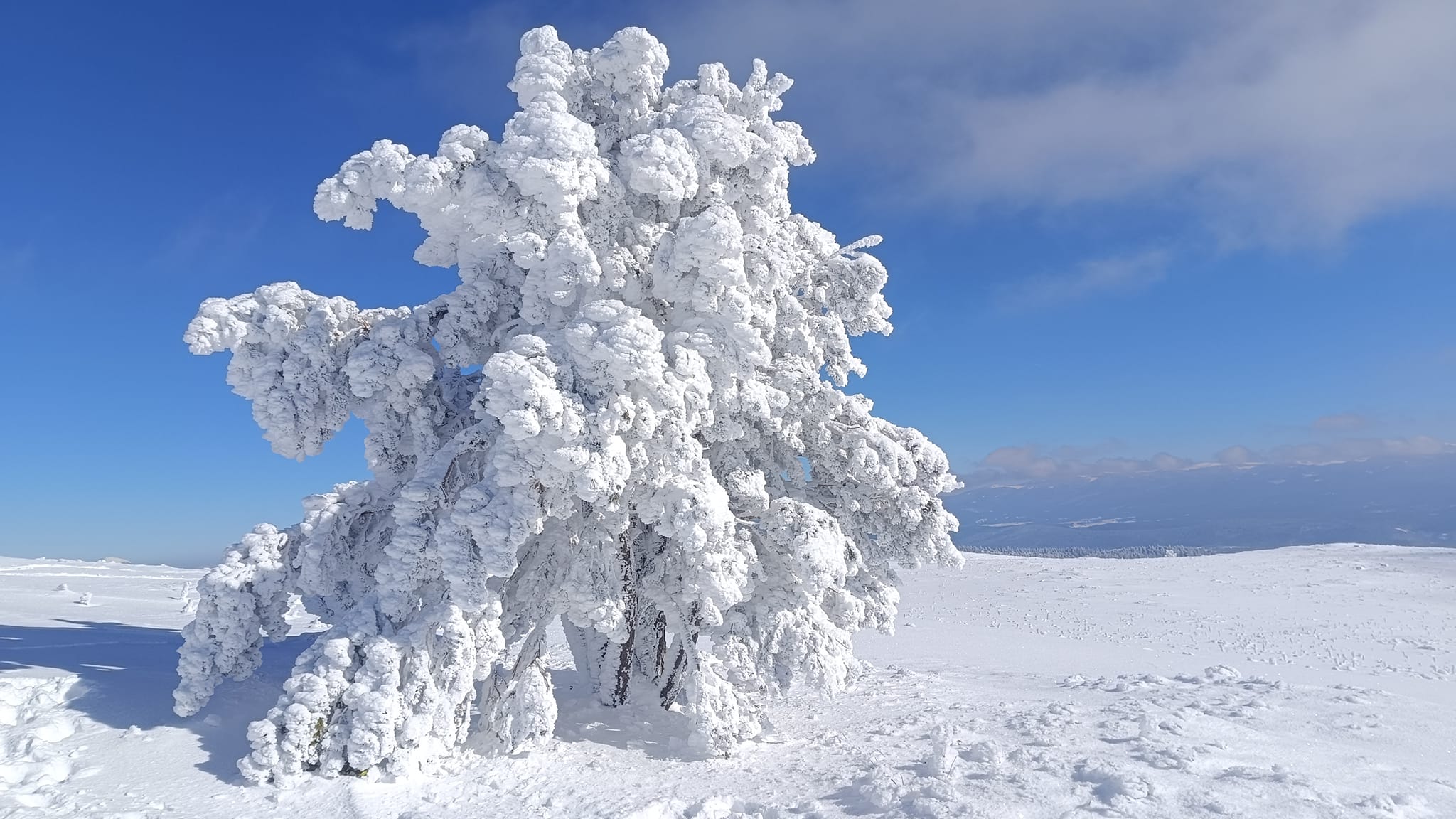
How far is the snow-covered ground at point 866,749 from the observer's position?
7328 mm

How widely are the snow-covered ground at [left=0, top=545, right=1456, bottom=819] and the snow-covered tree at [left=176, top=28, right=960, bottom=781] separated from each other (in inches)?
22.9

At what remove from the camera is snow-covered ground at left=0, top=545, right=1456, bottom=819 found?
7.33 metres

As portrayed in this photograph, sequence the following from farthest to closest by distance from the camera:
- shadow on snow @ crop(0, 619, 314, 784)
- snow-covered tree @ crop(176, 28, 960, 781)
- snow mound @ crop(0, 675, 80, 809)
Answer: shadow on snow @ crop(0, 619, 314, 784) < snow-covered tree @ crop(176, 28, 960, 781) < snow mound @ crop(0, 675, 80, 809)

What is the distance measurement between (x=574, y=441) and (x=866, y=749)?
5.55 metres

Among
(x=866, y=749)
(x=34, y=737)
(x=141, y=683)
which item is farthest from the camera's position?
(x=141, y=683)

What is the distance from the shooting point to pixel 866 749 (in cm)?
944

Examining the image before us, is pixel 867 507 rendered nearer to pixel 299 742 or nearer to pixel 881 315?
pixel 881 315

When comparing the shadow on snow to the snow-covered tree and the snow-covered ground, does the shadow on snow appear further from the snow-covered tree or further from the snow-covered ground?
the snow-covered tree

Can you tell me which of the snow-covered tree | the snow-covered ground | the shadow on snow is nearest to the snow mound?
the snow-covered ground

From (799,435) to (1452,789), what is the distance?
8013 mm

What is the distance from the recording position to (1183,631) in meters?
21.2

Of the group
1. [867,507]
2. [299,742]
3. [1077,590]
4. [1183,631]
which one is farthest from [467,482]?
[1077,590]

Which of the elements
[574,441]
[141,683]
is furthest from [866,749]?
[141,683]

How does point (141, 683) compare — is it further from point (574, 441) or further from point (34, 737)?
point (574, 441)
